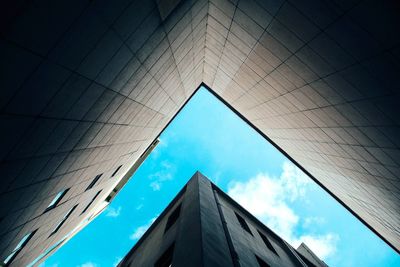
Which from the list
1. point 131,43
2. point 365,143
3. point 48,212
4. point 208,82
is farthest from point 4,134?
point 208,82

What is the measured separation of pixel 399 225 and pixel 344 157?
850 centimetres

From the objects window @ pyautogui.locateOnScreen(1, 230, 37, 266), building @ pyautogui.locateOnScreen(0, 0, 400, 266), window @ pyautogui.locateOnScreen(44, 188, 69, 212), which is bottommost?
window @ pyautogui.locateOnScreen(1, 230, 37, 266)

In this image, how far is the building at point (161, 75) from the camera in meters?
4.41

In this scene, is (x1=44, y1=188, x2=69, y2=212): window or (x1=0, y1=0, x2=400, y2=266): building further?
(x1=44, y1=188, x2=69, y2=212): window

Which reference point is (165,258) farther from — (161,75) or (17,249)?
(161,75)

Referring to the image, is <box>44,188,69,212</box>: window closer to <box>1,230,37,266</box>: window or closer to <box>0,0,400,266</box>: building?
<box>0,0,400,266</box>: building

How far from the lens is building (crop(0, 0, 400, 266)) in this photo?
4414 millimetres

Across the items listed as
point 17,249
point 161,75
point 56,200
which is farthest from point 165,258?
point 161,75

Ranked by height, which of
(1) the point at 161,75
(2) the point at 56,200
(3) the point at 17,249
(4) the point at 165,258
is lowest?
(3) the point at 17,249

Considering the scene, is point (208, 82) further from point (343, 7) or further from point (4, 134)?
point (4, 134)

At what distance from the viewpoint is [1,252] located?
11.6 meters

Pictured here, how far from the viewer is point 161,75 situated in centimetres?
1109

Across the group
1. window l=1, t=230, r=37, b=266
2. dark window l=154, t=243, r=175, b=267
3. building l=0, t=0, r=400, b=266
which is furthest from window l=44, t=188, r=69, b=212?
dark window l=154, t=243, r=175, b=267

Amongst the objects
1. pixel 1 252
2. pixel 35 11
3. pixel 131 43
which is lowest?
pixel 1 252
